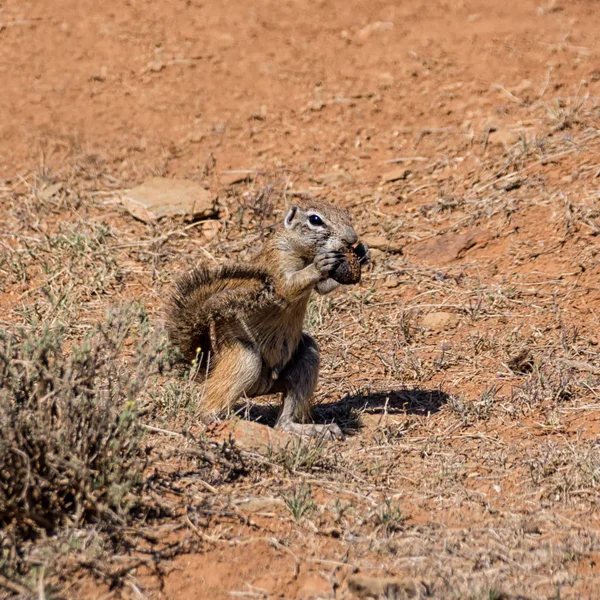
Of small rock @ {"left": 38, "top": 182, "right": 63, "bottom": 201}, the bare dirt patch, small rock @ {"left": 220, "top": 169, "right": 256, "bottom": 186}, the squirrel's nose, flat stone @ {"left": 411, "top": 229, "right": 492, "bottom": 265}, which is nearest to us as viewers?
the bare dirt patch

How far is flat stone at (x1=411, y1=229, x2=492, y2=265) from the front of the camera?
834 cm

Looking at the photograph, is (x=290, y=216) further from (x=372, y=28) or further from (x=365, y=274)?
(x=372, y=28)

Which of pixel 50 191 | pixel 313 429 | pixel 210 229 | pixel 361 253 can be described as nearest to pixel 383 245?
pixel 210 229

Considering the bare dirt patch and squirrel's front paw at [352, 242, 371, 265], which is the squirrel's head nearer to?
squirrel's front paw at [352, 242, 371, 265]

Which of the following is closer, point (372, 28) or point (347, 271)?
point (347, 271)

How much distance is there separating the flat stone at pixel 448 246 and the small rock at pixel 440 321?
852 millimetres

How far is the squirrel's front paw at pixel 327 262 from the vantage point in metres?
5.92

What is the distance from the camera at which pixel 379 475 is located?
17.3 ft

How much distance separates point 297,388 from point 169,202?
340 centimetres

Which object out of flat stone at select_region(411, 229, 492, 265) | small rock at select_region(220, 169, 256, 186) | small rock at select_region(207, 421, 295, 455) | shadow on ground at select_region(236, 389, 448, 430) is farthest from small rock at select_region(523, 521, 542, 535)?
small rock at select_region(220, 169, 256, 186)

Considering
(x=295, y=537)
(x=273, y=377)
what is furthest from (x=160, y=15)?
(x=295, y=537)

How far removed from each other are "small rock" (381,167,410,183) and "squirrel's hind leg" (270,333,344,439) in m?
3.60

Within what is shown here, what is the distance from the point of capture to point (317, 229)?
616 centimetres

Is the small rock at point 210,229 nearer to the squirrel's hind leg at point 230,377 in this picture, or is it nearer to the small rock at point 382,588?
the squirrel's hind leg at point 230,377
